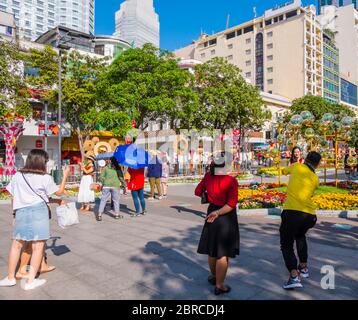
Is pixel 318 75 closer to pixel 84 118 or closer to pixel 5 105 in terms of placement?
pixel 84 118

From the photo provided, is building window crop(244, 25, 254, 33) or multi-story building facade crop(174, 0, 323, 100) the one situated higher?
building window crop(244, 25, 254, 33)

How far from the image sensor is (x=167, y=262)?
5285mm

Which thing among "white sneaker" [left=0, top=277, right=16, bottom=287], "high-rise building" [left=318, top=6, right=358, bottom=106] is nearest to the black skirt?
"white sneaker" [left=0, top=277, right=16, bottom=287]

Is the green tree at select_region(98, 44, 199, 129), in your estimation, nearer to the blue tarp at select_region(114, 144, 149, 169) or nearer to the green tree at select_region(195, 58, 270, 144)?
the green tree at select_region(195, 58, 270, 144)

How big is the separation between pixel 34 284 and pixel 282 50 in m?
72.3

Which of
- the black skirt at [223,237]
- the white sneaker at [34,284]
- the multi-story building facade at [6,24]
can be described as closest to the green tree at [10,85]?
the white sneaker at [34,284]

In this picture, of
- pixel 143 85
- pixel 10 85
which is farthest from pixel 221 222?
pixel 143 85

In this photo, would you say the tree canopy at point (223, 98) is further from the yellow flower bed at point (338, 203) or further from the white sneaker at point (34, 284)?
the white sneaker at point (34, 284)

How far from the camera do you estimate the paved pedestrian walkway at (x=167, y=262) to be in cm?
409

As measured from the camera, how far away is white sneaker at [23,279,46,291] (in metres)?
4.15

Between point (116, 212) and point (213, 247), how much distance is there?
218 inches

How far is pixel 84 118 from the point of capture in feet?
86.1

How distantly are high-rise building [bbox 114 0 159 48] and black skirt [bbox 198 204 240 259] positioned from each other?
13278 cm

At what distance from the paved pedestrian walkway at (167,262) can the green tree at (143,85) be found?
14983 mm
